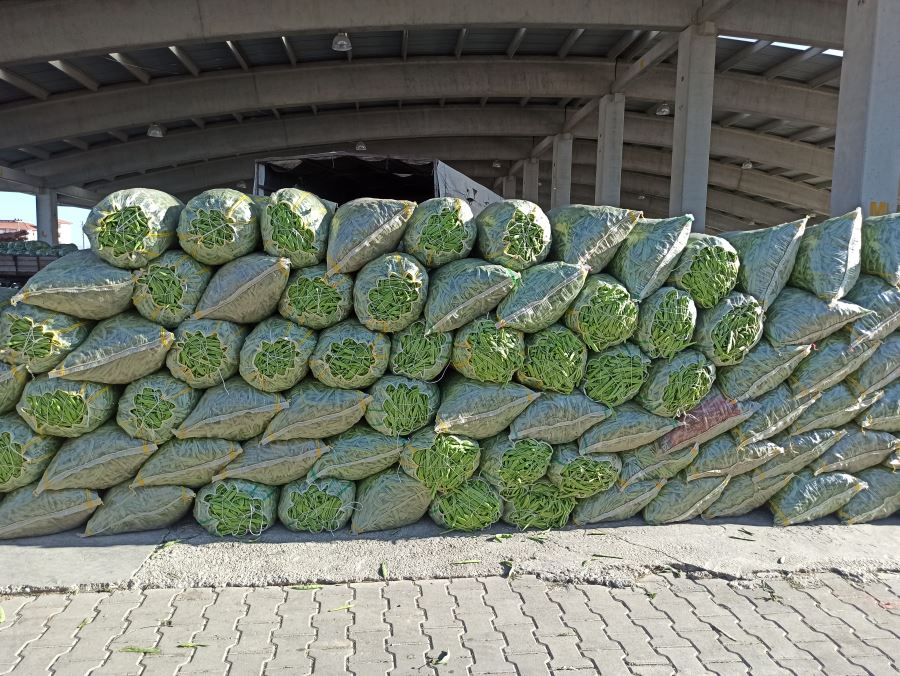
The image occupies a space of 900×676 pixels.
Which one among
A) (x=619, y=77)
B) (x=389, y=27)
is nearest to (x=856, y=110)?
(x=389, y=27)

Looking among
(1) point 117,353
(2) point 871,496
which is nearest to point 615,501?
(2) point 871,496

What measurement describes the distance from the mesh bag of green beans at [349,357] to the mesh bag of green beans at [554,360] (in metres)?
0.80

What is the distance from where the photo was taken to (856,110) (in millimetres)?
6078

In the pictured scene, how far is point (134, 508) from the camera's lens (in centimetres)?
330

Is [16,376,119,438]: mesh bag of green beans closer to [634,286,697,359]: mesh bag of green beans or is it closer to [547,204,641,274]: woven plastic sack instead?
[547,204,641,274]: woven plastic sack

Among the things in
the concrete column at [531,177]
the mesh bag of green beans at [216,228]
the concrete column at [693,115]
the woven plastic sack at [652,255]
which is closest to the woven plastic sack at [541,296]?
the woven plastic sack at [652,255]

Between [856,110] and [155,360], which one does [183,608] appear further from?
[856,110]

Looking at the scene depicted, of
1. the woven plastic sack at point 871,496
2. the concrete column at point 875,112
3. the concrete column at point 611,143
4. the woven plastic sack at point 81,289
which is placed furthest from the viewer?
the concrete column at point 611,143

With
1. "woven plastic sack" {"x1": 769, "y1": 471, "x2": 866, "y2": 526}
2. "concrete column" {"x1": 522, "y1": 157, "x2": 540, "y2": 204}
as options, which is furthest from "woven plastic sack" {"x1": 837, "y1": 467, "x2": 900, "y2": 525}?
"concrete column" {"x1": 522, "y1": 157, "x2": 540, "y2": 204}

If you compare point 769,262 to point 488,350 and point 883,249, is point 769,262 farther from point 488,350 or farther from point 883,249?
point 488,350

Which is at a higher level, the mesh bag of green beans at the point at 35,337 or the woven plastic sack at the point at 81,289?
the woven plastic sack at the point at 81,289

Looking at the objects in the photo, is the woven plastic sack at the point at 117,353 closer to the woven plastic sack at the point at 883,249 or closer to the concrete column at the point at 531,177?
the woven plastic sack at the point at 883,249

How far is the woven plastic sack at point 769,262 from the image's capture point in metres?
3.44

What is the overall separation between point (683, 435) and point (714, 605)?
3.07ft
